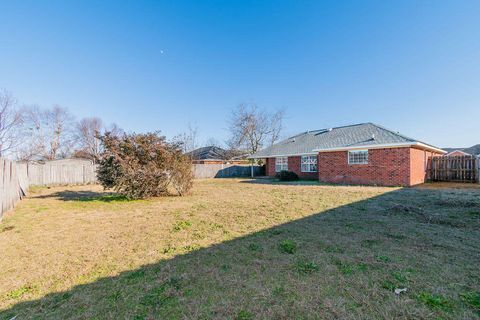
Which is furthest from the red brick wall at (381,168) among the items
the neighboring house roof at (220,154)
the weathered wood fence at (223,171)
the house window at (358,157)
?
the neighboring house roof at (220,154)

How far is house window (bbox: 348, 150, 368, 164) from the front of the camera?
47.3ft

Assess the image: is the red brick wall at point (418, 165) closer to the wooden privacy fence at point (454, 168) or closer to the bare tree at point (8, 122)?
the wooden privacy fence at point (454, 168)

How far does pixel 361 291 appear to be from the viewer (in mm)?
2518

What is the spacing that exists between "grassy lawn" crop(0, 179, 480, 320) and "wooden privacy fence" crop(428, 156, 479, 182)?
11.4m

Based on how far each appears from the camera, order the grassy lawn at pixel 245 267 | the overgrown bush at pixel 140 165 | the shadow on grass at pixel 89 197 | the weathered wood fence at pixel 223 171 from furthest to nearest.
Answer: the weathered wood fence at pixel 223 171 → the shadow on grass at pixel 89 197 → the overgrown bush at pixel 140 165 → the grassy lawn at pixel 245 267

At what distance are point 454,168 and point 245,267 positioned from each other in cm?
1807

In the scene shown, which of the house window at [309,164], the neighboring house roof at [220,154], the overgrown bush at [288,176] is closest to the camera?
the overgrown bush at [288,176]

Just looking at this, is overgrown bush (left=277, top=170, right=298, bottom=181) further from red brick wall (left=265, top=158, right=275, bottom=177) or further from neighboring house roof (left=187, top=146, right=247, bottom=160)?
neighboring house roof (left=187, top=146, right=247, bottom=160)

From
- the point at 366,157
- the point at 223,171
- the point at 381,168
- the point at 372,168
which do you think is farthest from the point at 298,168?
the point at 223,171

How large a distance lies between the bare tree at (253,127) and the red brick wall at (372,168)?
20.4 meters

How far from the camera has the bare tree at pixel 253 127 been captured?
119ft

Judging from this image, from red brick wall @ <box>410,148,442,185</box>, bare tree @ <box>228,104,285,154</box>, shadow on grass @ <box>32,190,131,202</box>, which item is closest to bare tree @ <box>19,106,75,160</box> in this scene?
shadow on grass @ <box>32,190,131,202</box>

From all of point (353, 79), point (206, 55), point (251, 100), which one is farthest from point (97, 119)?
point (353, 79)

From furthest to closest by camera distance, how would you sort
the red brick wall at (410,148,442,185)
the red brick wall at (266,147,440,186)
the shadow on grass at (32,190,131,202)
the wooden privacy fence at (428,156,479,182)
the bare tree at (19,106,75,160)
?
the bare tree at (19,106,75,160)
the wooden privacy fence at (428,156,479,182)
the red brick wall at (410,148,442,185)
the red brick wall at (266,147,440,186)
the shadow on grass at (32,190,131,202)
